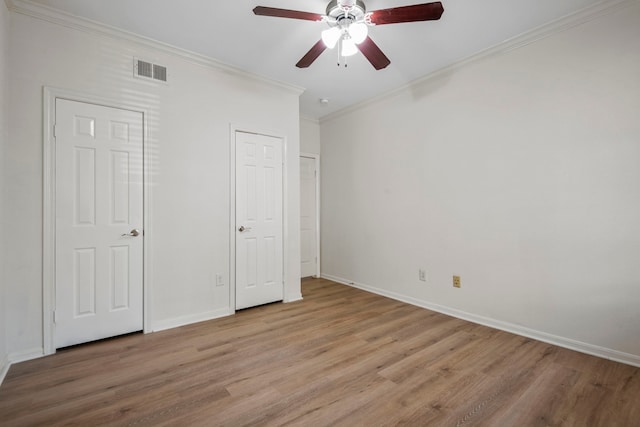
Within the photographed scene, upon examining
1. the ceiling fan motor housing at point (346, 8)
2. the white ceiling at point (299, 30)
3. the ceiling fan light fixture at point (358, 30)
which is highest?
the white ceiling at point (299, 30)

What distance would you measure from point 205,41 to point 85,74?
41.4 inches

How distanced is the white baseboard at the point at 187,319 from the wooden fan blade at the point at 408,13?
10.0 ft

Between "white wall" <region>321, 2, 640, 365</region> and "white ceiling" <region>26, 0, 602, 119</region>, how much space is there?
13.2 inches

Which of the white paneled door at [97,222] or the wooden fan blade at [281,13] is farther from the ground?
the wooden fan blade at [281,13]

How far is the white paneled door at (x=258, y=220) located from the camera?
3.37m

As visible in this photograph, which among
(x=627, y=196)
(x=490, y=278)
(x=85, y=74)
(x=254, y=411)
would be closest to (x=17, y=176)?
(x=85, y=74)

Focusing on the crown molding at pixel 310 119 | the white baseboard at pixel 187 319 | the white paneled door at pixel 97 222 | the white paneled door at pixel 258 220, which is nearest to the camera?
the white paneled door at pixel 97 222

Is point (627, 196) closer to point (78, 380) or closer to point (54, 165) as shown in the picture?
point (78, 380)

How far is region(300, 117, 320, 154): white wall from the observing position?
192 inches

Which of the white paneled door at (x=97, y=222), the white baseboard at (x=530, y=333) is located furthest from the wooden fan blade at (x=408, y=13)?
the white baseboard at (x=530, y=333)

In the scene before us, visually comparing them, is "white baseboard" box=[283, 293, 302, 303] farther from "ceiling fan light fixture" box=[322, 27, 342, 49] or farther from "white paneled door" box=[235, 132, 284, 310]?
A: "ceiling fan light fixture" box=[322, 27, 342, 49]

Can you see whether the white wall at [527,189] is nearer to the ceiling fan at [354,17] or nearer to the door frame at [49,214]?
the ceiling fan at [354,17]

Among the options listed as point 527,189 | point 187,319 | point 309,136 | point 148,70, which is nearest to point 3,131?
point 148,70

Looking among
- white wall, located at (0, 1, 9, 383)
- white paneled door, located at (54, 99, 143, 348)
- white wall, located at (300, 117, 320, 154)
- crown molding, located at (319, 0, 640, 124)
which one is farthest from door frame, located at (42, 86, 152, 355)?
crown molding, located at (319, 0, 640, 124)
